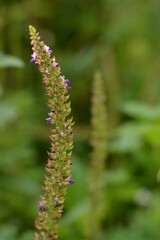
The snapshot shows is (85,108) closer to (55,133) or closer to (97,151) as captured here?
(97,151)

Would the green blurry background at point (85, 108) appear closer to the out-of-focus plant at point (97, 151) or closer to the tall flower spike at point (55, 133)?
the out-of-focus plant at point (97, 151)

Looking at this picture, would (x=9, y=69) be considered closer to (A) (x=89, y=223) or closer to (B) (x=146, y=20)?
(B) (x=146, y=20)

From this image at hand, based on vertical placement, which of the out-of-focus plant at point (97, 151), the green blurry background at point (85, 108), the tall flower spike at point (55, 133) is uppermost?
the green blurry background at point (85, 108)

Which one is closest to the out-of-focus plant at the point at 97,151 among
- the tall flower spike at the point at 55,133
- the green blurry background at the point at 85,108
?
the green blurry background at the point at 85,108

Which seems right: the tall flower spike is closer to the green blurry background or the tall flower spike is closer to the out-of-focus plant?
the green blurry background

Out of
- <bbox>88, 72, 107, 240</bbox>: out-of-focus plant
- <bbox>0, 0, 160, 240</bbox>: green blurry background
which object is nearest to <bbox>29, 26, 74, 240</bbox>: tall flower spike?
<bbox>0, 0, 160, 240</bbox>: green blurry background

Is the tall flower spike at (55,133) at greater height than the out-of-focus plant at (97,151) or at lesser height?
lesser
